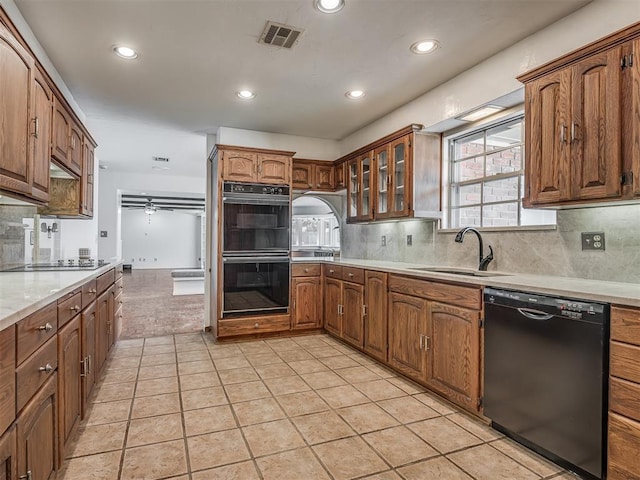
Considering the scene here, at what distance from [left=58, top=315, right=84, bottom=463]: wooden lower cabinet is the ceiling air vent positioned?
2121 millimetres

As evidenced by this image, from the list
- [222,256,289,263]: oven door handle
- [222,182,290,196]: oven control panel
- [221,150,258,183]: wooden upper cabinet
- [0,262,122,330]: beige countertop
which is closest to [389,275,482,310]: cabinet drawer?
[222,256,289,263]: oven door handle

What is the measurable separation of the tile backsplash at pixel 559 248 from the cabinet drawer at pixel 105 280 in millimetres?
2870

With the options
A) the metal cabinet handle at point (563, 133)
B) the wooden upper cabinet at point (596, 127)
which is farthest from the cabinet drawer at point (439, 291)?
the metal cabinet handle at point (563, 133)

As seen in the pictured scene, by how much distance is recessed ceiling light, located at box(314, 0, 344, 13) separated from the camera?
2.13 metres

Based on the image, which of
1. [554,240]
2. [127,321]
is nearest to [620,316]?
[554,240]

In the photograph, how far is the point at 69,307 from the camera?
1929 millimetres

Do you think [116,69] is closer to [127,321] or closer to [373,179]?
[373,179]

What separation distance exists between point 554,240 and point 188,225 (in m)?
15.3

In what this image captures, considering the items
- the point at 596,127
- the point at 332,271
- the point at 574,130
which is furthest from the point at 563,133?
the point at 332,271

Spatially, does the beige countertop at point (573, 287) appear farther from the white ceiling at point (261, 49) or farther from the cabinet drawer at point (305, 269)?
the cabinet drawer at point (305, 269)

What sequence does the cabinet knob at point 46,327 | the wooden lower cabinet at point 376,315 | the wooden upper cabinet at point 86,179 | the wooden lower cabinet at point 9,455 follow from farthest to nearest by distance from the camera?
1. the wooden upper cabinet at point 86,179
2. the wooden lower cabinet at point 376,315
3. the cabinet knob at point 46,327
4. the wooden lower cabinet at point 9,455

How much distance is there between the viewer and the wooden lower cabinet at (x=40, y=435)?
1.29m

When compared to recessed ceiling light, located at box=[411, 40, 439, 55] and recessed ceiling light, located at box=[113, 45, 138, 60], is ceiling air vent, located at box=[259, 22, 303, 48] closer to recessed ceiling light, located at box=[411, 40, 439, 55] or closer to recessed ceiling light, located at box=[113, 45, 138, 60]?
recessed ceiling light, located at box=[411, 40, 439, 55]

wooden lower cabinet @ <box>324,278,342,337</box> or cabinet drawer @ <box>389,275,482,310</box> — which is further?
wooden lower cabinet @ <box>324,278,342,337</box>
